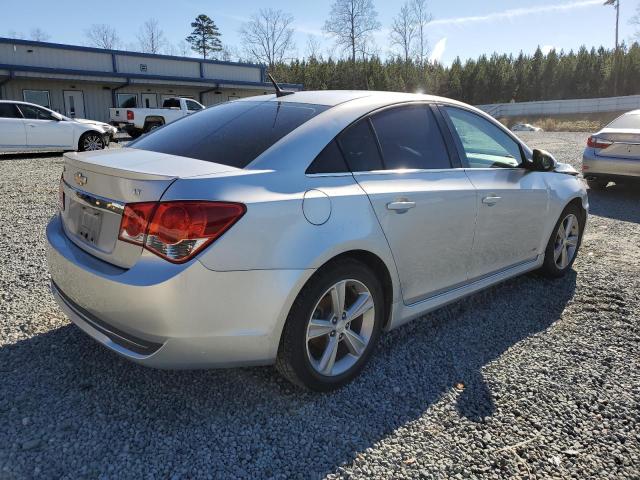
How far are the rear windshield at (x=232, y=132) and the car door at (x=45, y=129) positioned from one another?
12.5 meters

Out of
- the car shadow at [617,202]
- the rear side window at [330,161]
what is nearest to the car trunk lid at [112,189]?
the rear side window at [330,161]

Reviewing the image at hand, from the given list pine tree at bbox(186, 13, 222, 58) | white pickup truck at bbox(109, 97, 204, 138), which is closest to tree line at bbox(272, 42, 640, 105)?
pine tree at bbox(186, 13, 222, 58)

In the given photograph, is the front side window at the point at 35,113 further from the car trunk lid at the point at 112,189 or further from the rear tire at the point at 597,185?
the rear tire at the point at 597,185

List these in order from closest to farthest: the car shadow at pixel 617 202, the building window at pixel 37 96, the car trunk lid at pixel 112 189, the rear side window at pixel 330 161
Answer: the car trunk lid at pixel 112 189 < the rear side window at pixel 330 161 < the car shadow at pixel 617 202 < the building window at pixel 37 96

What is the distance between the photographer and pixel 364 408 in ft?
8.82

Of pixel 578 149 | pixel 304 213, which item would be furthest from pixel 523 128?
pixel 304 213

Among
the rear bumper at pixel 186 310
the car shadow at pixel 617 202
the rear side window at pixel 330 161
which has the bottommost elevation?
the car shadow at pixel 617 202

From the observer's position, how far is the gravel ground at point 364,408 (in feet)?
7.47

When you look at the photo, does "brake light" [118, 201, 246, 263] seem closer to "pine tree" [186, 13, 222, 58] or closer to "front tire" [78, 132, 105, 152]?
"front tire" [78, 132, 105, 152]

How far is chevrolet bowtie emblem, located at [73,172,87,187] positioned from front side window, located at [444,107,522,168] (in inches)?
92.3

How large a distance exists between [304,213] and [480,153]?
1.90m

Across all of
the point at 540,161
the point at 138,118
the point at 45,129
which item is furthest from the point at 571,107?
the point at 540,161

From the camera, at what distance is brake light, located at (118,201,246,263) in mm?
2191

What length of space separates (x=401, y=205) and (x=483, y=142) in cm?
139
